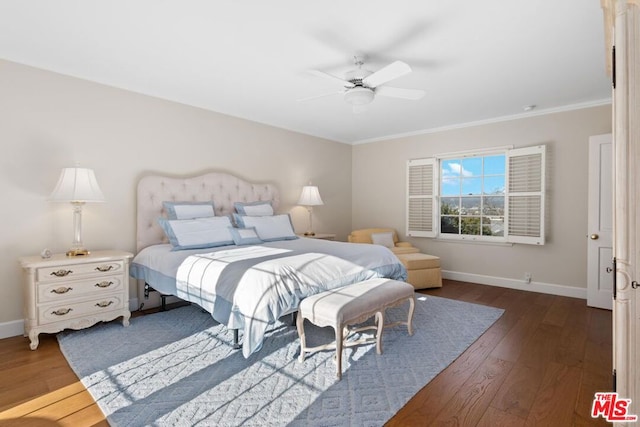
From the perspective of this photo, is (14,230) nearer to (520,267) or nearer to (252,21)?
(252,21)

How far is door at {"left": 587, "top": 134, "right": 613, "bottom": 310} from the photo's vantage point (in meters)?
3.70

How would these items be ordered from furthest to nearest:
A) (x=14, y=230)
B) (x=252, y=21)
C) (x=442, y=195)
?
(x=442, y=195) → (x=14, y=230) → (x=252, y=21)

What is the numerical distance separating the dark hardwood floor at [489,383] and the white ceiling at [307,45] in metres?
2.48

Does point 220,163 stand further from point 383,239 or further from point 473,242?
point 473,242

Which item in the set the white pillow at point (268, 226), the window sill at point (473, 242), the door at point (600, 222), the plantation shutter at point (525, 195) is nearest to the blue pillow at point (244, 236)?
the white pillow at point (268, 226)

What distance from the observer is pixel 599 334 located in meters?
3.00

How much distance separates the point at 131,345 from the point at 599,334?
419 cm

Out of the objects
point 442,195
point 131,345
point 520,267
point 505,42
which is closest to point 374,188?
point 442,195

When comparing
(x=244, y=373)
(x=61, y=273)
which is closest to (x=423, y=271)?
(x=244, y=373)

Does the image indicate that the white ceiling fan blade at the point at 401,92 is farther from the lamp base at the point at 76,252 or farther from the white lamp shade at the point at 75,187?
the lamp base at the point at 76,252

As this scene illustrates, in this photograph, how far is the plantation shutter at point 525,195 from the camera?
438 centimetres

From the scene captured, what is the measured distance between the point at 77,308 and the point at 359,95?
3.14m

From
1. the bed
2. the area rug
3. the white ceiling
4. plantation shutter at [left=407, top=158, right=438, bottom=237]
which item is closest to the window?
plantation shutter at [left=407, top=158, right=438, bottom=237]

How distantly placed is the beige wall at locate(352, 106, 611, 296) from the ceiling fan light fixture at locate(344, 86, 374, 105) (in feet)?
9.11
